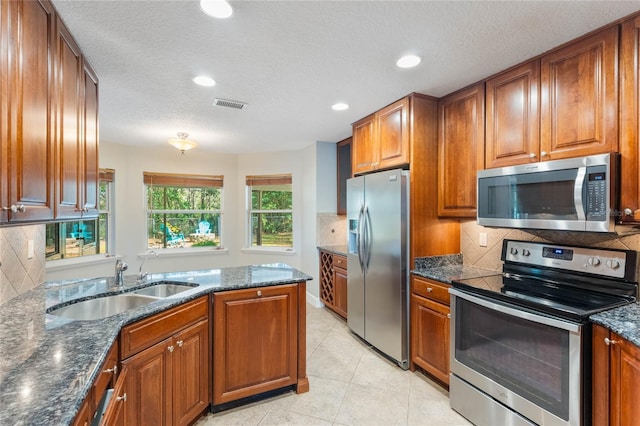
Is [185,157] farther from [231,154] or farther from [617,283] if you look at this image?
[617,283]

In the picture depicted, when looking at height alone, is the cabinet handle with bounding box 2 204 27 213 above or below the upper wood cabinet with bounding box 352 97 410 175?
below

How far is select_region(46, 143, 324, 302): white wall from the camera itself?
4461 millimetres

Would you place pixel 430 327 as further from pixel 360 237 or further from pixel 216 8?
pixel 216 8

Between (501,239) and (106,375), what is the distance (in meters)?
2.73

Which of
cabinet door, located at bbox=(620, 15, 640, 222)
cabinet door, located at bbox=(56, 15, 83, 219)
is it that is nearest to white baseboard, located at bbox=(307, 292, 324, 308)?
cabinet door, located at bbox=(56, 15, 83, 219)

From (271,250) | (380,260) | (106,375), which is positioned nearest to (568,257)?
(380,260)

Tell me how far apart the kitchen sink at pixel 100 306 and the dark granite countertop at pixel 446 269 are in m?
2.02

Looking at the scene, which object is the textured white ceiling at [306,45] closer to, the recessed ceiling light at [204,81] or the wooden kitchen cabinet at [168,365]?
the recessed ceiling light at [204,81]

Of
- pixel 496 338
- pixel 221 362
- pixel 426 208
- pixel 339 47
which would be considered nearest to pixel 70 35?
pixel 339 47

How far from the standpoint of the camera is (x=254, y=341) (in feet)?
7.16

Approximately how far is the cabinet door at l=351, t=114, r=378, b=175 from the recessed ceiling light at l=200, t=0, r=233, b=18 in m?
1.85

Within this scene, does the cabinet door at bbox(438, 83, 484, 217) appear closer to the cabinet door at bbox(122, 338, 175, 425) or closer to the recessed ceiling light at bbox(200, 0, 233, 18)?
the recessed ceiling light at bbox(200, 0, 233, 18)

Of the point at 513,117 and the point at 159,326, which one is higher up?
the point at 513,117

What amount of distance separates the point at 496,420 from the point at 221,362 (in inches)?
69.8
